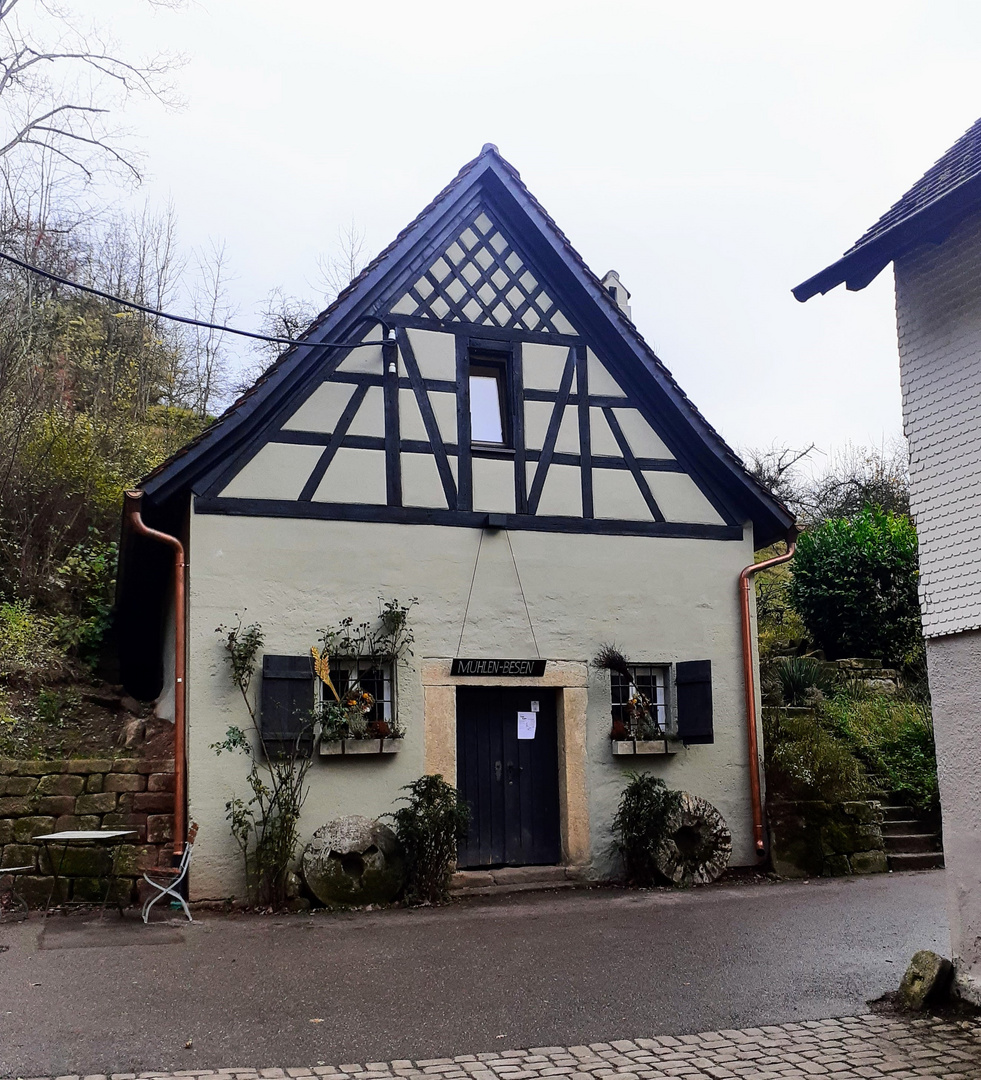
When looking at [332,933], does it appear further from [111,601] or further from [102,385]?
[102,385]

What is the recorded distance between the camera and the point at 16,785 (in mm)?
9930

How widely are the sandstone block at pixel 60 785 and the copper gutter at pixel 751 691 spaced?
6559 millimetres

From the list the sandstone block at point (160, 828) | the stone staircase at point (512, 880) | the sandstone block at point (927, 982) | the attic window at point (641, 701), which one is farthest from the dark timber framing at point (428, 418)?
the sandstone block at point (927, 982)

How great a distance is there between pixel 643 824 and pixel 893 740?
14.6 ft

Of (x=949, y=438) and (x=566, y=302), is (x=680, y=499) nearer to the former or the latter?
(x=566, y=302)

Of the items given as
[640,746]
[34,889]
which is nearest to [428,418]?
[640,746]

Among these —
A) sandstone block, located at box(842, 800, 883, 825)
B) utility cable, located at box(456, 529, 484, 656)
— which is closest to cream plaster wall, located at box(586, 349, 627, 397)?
utility cable, located at box(456, 529, 484, 656)

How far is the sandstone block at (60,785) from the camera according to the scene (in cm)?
1000

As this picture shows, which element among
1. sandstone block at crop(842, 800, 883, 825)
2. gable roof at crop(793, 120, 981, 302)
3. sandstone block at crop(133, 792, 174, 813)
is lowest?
sandstone block at crop(842, 800, 883, 825)

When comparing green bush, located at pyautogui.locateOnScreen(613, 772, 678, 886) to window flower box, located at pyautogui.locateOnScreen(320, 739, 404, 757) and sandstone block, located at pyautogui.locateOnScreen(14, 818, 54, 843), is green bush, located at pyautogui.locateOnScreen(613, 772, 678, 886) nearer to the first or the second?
window flower box, located at pyautogui.locateOnScreen(320, 739, 404, 757)

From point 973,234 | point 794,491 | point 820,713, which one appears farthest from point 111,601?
point 794,491

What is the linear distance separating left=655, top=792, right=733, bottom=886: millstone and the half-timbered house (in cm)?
57

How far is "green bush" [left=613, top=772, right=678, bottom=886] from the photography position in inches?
435

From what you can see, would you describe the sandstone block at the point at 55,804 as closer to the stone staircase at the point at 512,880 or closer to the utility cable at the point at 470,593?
the stone staircase at the point at 512,880
